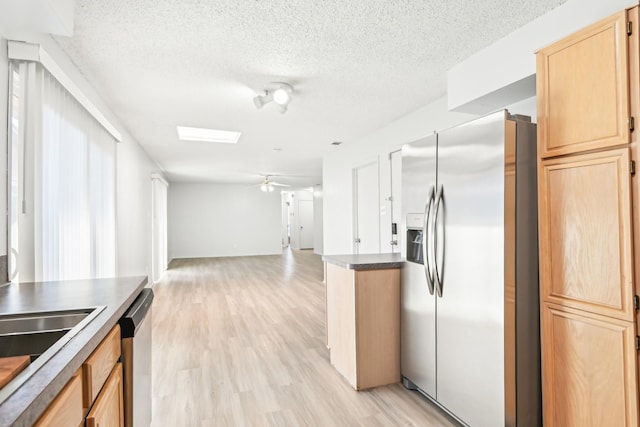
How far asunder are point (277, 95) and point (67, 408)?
A: 2.50 metres

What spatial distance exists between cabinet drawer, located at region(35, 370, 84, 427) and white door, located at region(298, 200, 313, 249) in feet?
41.5

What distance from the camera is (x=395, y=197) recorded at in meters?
4.14

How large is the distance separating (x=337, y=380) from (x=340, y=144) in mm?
3708

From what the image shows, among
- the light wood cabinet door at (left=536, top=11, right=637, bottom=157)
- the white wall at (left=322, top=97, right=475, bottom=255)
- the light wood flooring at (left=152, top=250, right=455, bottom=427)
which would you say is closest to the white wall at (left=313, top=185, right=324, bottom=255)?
the white wall at (left=322, top=97, right=475, bottom=255)

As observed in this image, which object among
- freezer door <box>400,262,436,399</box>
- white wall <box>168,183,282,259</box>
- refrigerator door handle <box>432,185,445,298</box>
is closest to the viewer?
refrigerator door handle <box>432,185,445,298</box>

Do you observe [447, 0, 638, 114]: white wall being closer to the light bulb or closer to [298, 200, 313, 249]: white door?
the light bulb

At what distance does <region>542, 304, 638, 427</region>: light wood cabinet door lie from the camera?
1363 millimetres

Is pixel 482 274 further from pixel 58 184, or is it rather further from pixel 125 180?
pixel 125 180

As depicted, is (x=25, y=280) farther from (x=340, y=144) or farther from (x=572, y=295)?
(x=340, y=144)

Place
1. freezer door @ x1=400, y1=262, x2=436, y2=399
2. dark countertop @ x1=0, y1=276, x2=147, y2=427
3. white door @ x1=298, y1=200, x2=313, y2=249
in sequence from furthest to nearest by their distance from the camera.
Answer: white door @ x1=298, y1=200, x2=313, y2=249 → freezer door @ x1=400, y1=262, x2=436, y2=399 → dark countertop @ x1=0, y1=276, x2=147, y2=427

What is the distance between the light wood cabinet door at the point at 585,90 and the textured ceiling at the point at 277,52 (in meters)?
0.52

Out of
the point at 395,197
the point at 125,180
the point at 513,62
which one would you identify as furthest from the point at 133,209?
the point at 513,62

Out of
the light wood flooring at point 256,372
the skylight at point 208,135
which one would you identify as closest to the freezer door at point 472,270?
the light wood flooring at point 256,372

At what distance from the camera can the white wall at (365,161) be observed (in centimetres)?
345
